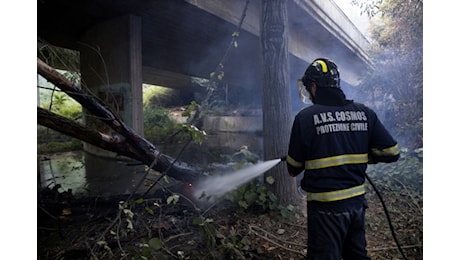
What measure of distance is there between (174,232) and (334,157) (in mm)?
1763

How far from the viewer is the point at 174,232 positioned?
2.73 m

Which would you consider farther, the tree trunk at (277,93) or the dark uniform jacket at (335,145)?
the tree trunk at (277,93)

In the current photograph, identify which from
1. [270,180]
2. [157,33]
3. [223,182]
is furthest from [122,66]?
[270,180]

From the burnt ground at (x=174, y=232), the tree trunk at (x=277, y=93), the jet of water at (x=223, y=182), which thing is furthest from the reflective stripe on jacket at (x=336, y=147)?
the tree trunk at (x=277, y=93)

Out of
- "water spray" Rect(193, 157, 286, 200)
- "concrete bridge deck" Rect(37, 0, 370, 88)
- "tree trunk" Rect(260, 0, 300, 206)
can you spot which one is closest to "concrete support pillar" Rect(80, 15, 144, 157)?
"concrete bridge deck" Rect(37, 0, 370, 88)

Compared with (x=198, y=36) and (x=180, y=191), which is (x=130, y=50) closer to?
(x=198, y=36)

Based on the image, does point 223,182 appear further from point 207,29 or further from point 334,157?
point 207,29

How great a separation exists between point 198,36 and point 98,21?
2.33m

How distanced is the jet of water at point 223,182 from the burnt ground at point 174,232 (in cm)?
17

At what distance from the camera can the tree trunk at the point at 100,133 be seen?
80.8 inches

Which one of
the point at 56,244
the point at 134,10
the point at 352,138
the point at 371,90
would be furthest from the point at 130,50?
the point at 352,138

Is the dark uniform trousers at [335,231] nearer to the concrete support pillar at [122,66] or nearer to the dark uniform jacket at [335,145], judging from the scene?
the dark uniform jacket at [335,145]
